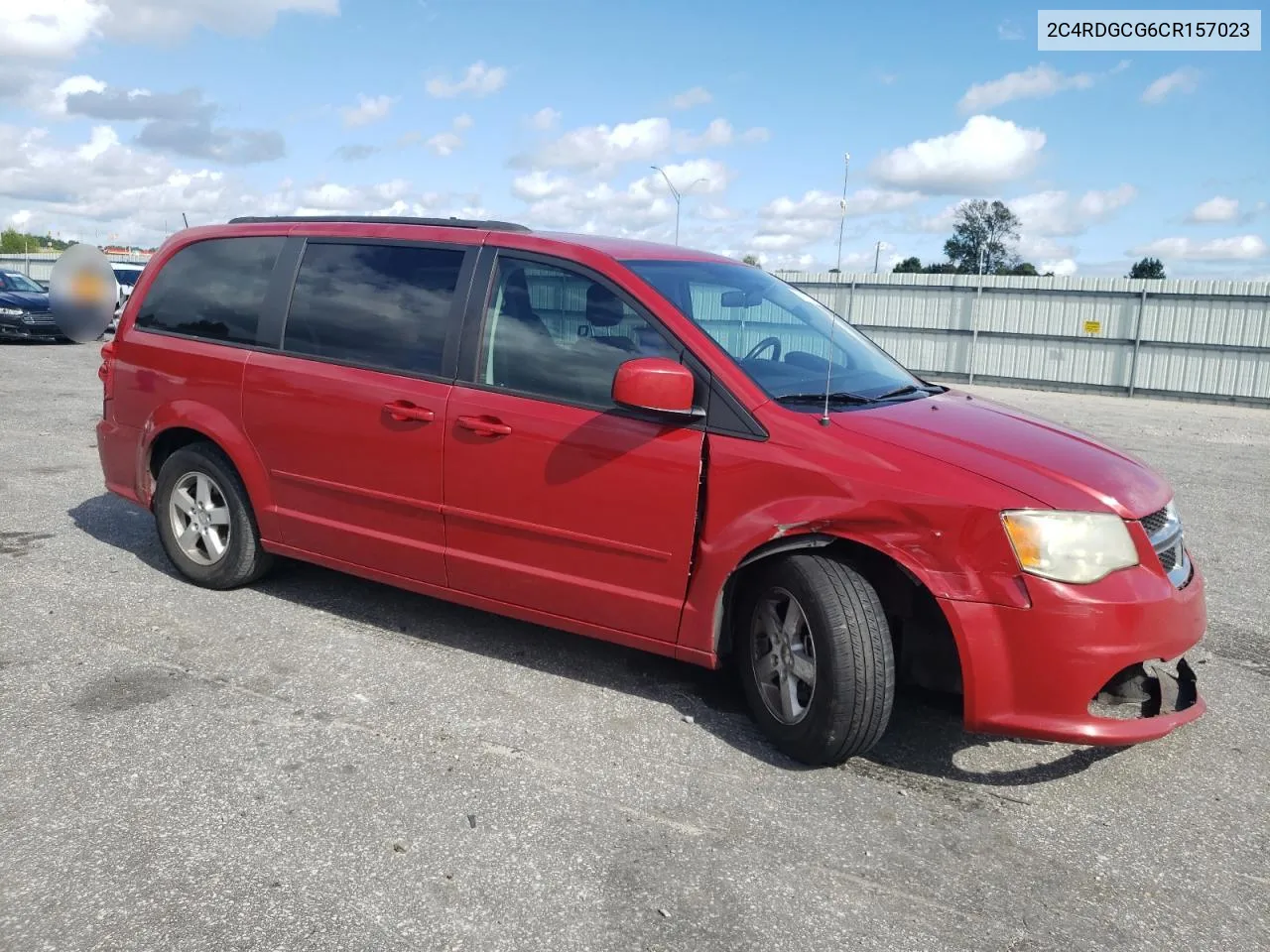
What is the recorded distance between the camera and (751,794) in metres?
3.24

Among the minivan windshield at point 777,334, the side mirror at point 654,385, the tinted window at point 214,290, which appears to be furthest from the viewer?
the tinted window at point 214,290

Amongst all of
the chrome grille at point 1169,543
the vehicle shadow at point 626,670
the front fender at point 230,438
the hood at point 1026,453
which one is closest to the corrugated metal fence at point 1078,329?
the hood at point 1026,453

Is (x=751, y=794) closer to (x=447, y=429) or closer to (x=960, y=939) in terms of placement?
(x=960, y=939)

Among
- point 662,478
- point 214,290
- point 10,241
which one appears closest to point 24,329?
point 214,290

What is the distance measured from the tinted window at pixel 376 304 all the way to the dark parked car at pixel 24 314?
17.7m

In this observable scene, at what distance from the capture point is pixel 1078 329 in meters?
24.1

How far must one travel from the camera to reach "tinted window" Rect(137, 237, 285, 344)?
4.79m

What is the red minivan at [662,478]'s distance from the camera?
3.13m

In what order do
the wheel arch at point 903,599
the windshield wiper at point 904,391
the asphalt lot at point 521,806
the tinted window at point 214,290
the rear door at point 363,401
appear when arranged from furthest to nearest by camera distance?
the tinted window at point 214,290
the rear door at point 363,401
the windshield wiper at point 904,391
the wheel arch at point 903,599
the asphalt lot at point 521,806

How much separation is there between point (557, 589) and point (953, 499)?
1.52 meters

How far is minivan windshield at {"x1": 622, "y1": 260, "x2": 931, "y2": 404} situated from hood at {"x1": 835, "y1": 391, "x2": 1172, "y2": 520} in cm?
25

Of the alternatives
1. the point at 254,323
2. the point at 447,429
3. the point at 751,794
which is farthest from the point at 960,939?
the point at 254,323

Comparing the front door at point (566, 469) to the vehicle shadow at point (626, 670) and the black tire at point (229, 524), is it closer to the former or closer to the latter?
the vehicle shadow at point (626, 670)

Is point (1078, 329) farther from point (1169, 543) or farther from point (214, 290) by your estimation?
point (214, 290)
